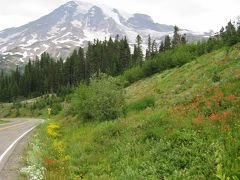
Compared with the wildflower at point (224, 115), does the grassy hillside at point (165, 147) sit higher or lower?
lower

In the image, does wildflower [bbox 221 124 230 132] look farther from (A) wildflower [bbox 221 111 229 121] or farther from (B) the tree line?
(B) the tree line

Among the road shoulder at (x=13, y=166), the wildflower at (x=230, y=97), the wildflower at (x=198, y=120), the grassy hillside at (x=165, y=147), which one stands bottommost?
the road shoulder at (x=13, y=166)

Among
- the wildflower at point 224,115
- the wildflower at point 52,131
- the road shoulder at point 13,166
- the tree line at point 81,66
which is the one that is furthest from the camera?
the tree line at point 81,66

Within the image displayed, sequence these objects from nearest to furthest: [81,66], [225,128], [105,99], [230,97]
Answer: [225,128], [230,97], [105,99], [81,66]

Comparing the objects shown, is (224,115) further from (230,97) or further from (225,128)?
(230,97)

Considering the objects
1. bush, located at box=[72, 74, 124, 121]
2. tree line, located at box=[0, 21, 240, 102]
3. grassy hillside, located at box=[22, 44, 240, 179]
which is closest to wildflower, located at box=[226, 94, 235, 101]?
grassy hillside, located at box=[22, 44, 240, 179]

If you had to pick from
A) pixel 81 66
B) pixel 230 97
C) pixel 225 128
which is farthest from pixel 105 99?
pixel 81 66

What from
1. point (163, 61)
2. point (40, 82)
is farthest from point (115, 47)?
point (163, 61)

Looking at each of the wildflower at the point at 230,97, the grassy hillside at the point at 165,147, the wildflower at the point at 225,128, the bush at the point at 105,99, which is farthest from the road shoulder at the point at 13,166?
the wildflower at the point at 230,97

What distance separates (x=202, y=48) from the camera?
42.5 m

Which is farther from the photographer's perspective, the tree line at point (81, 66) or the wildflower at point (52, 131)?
the tree line at point (81, 66)

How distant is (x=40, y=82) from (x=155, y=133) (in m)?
116

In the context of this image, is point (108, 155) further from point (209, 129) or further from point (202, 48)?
point (202, 48)

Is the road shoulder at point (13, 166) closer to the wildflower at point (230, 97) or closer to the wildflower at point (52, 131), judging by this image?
the wildflower at point (52, 131)
